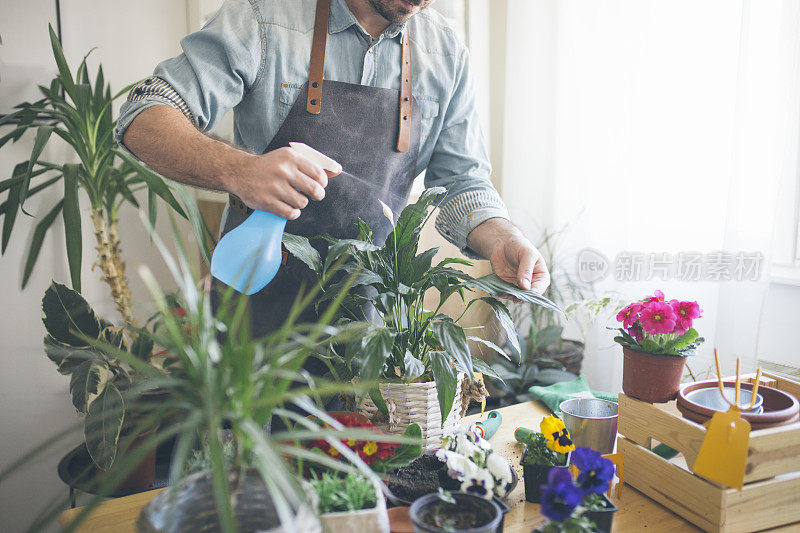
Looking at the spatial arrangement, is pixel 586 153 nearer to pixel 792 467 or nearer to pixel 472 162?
pixel 472 162

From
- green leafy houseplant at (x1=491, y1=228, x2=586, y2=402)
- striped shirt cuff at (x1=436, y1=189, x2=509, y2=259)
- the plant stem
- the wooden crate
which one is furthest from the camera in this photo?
green leafy houseplant at (x1=491, y1=228, x2=586, y2=402)

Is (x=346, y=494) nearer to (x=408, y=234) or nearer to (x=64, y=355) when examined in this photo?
(x=408, y=234)

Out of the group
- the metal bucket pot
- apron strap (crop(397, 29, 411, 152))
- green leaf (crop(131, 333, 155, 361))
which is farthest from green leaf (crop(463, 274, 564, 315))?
green leaf (crop(131, 333, 155, 361))

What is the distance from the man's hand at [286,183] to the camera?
92 centimetres

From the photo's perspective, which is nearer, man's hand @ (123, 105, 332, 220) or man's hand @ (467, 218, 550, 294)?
man's hand @ (123, 105, 332, 220)

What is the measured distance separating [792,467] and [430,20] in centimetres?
127

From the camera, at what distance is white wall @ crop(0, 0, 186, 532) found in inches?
79.3

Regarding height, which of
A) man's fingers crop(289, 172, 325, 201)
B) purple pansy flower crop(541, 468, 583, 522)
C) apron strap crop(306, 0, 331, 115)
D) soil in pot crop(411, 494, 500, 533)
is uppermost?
apron strap crop(306, 0, 331, 115)

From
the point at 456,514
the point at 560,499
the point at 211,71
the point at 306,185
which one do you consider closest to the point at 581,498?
the point at 560,499

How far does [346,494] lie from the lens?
2.27ft

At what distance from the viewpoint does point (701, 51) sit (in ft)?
5.70

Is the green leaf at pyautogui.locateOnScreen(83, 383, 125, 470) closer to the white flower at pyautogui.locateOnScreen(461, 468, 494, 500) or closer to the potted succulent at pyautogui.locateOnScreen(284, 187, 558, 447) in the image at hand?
the potted succulent at pyautogui.locateOnScreen(284, 187, 558, 447)

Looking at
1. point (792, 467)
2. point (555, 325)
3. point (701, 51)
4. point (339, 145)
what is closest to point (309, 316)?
point (339, 145)

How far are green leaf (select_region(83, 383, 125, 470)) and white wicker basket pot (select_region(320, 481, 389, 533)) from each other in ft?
2.52
